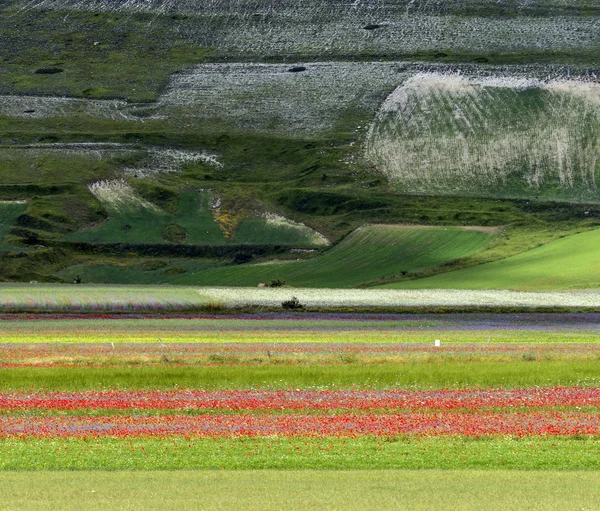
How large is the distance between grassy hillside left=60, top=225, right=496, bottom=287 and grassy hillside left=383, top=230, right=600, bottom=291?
24.2 feet

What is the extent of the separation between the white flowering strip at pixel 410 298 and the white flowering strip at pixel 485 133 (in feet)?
210

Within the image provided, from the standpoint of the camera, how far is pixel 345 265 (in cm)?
11181

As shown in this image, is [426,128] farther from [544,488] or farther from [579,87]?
[544,488]

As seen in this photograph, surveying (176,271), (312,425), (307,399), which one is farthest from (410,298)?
(312,425)

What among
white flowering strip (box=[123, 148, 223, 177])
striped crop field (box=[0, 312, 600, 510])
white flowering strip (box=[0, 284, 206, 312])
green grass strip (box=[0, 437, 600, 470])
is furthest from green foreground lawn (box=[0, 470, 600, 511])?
white flowering strip (box=[123, 148, 223, 177])

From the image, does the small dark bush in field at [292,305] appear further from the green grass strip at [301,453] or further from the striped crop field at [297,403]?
the green grass strip at [301,453]

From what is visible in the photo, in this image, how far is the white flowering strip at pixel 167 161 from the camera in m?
167

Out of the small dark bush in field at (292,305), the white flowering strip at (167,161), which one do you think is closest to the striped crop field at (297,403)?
the small dark bush in field at (292,305)

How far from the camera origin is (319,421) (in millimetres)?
34031

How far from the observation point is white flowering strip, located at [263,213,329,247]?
127 metres

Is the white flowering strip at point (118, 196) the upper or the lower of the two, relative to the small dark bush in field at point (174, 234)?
upper

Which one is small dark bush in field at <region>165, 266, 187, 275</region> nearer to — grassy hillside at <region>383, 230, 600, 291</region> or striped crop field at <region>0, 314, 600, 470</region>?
grassy hillside at <region>383, 230, 600, 291</region>

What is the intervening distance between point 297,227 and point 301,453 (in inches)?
4138

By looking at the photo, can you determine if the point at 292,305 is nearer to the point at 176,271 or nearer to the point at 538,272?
the point at 538,272
